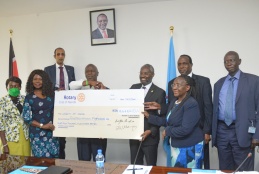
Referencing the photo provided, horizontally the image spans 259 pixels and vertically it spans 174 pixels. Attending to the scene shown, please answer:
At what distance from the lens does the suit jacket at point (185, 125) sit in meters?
2.23

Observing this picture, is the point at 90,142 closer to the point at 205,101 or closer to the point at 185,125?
the point at 185,125

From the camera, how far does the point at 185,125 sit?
2.22 m

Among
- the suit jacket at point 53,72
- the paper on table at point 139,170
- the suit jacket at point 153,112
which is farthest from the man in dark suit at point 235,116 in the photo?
the suit jacket at point 53,72

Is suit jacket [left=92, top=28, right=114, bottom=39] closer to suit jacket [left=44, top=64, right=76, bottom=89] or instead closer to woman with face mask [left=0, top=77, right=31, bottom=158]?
suit jacket [left=44, top=64, right=76, bottom=89]

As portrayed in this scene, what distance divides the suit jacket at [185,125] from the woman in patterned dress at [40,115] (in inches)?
56.5

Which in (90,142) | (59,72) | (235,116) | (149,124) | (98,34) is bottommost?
(90,142)

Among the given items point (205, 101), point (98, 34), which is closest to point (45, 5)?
point (98, 34)

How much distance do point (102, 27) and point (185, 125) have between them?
259cm

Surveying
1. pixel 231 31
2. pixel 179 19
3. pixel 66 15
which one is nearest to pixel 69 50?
pixel 66 15

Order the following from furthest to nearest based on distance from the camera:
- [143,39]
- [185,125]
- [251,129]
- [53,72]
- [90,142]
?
[143,39]
[53,72]
[90,142]
[251,129]
[185,125]

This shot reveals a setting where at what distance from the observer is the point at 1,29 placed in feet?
15.6

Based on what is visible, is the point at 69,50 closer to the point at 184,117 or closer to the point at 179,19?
the point at 179,19

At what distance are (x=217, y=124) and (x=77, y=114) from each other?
1.64 m

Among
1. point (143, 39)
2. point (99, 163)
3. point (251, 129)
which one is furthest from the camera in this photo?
point (143, 39)
